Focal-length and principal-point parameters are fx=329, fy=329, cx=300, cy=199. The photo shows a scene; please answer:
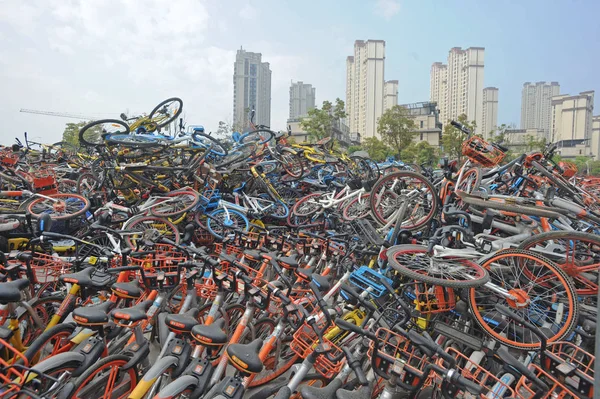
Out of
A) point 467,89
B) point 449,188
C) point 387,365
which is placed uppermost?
point 467,89

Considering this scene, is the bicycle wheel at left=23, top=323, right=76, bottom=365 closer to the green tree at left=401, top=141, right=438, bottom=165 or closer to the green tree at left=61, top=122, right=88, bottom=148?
the green tree at left=401, top=141, right=438, bottom=165

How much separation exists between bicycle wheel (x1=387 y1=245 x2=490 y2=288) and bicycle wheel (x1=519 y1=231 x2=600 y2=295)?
0.65 m

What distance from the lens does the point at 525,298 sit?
2.72 meters

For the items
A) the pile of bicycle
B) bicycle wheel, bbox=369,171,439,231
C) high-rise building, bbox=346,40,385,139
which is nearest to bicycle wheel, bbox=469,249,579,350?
the pile of bicycle

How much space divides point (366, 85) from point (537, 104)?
3136 cm

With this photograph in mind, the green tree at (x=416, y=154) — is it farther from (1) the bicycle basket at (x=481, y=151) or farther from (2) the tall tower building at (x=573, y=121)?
(2) the tall tower building at (x=573, y=121)

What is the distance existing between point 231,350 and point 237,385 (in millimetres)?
218

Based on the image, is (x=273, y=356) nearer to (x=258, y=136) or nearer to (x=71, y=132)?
(x=258, y=136)

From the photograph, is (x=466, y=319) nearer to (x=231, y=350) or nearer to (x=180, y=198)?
(x=231, y=350)

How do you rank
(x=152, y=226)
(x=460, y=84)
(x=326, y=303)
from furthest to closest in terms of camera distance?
(x=460, y=84) → (x=152, y=226) → (x=326, y=303)

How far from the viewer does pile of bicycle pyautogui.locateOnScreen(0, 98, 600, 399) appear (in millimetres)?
2035

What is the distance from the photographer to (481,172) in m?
4.88

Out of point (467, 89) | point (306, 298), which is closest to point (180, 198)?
point (306, 298)

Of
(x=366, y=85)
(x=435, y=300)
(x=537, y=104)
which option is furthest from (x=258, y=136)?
(x=537, y=104)
